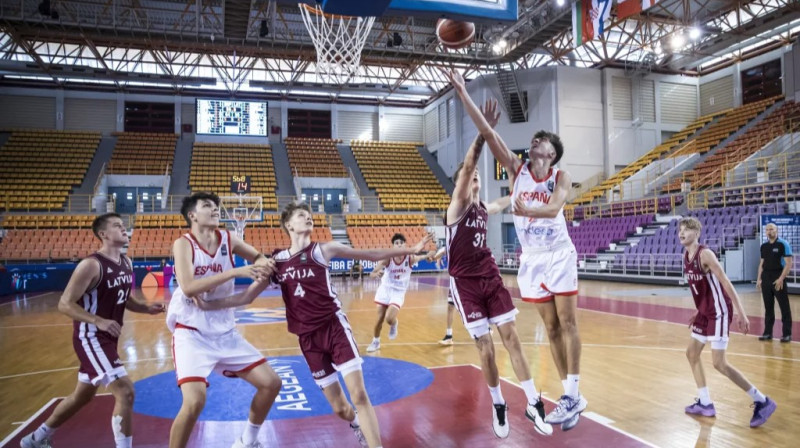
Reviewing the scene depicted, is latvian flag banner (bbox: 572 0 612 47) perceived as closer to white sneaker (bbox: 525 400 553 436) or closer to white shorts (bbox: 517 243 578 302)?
white shorts (bbox: 517 243 578 302)

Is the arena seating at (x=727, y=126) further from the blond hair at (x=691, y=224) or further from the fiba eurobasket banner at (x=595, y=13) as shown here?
the blond hair at (x=691, y=224)

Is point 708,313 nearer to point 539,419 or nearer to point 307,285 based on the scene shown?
point 539,419

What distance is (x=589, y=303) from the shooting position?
12945 mm

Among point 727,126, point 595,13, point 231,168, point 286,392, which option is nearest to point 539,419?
point 286,392

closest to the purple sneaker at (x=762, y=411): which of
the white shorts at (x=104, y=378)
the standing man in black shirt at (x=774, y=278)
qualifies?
the standing man in black shirt at (x=774, y=278)

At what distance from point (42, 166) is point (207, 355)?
28.7 m

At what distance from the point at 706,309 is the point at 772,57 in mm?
26440

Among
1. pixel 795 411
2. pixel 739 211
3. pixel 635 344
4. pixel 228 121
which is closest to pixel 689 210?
pixel 739 211

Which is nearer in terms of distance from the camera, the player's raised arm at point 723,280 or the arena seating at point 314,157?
the player's raised arm at point 723,280

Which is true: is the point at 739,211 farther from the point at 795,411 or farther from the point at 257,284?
the point at 257,284

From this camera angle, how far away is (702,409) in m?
4.58

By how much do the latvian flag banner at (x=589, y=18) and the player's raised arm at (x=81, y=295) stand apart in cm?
1570

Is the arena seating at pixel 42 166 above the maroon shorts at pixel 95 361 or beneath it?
above

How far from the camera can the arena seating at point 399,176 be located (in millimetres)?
29391
